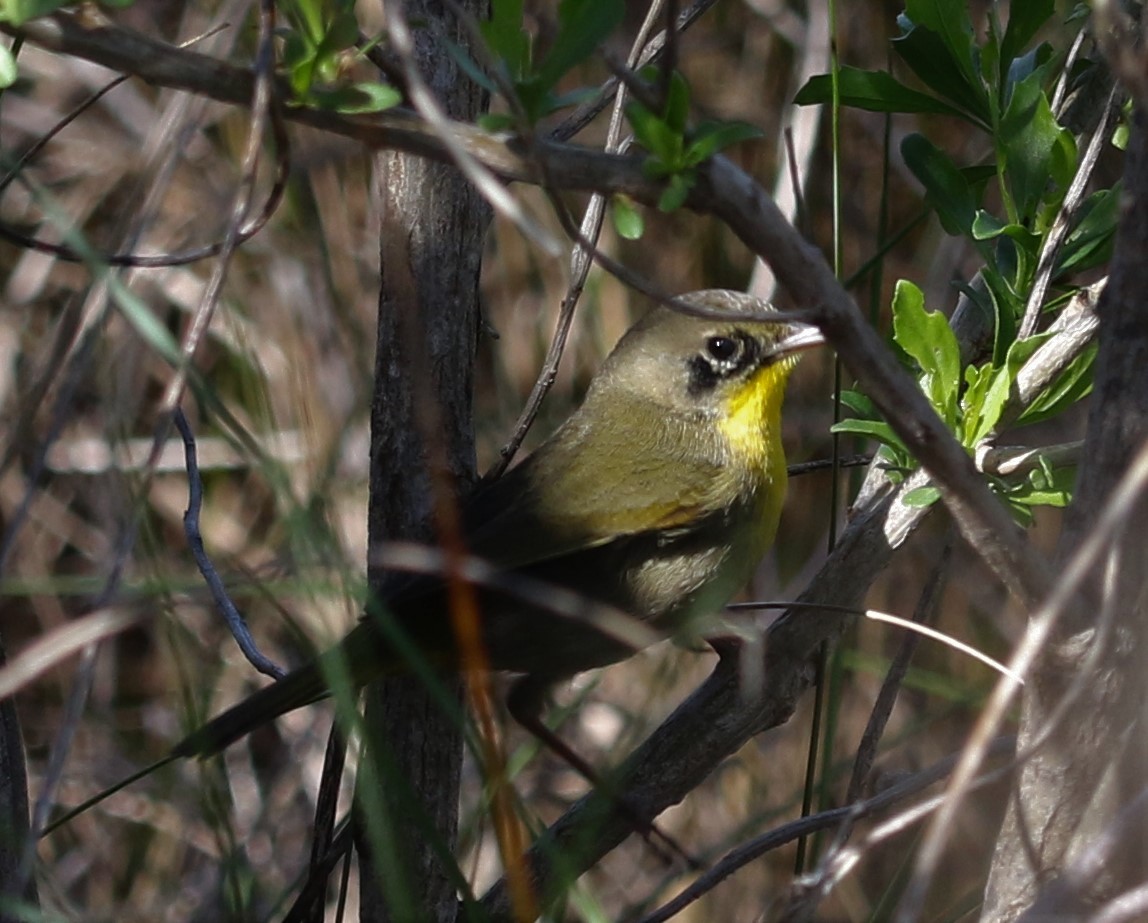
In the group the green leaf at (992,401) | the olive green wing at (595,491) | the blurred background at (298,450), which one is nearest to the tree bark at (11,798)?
the olive green wing at (595,491)

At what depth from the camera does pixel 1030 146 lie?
1.79 metres

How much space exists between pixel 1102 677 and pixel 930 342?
0.51 meters

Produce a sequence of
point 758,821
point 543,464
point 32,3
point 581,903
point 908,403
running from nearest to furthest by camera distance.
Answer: point 32,3 < point 908,403 < point 581,903 < point 758,821 < point 543,464

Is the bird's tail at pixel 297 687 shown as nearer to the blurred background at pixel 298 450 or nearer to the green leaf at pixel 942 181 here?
the green leaf at pixel 942 181

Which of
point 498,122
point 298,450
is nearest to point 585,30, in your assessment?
point 498,122

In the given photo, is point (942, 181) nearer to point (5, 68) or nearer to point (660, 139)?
point (660, 139)

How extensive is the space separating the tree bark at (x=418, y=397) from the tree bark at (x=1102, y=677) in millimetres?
871

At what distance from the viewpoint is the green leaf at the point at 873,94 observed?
1.89 meters

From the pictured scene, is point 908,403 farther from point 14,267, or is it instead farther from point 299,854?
point 14,267

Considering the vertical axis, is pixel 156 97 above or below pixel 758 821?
above

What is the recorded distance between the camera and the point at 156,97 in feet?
15.1

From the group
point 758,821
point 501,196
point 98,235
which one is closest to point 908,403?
point 501,196

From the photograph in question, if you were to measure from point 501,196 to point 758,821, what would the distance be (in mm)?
1516

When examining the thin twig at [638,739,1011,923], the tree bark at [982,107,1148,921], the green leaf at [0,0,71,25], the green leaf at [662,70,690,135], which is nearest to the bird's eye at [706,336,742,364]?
the thin twig at [638,739,1011,923]
